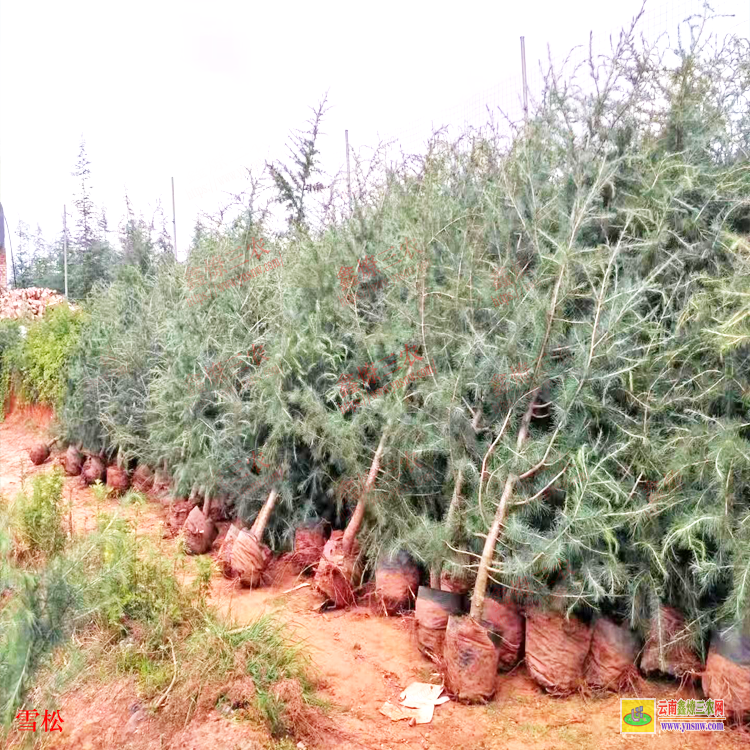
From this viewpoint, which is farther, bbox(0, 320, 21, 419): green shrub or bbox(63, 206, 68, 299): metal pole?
bbox(63, 206, 68, 299): metal pole

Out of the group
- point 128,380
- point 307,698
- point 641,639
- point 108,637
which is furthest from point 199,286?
point 641,639

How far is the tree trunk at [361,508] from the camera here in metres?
4.73

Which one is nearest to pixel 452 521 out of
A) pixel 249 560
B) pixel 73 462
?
pixel 249 560

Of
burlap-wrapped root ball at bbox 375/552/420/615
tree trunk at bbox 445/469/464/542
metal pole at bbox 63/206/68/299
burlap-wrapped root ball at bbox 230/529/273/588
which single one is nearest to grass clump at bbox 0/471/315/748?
burlap-wrapped root ball at bbox 375/552/420/615

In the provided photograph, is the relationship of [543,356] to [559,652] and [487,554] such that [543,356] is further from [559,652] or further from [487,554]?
[559,652]

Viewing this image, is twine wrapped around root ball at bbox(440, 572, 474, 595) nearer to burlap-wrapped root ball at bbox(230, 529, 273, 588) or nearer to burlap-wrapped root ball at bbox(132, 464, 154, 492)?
burlap-wrapped root ball at bbox(230, 529, 273, 588)

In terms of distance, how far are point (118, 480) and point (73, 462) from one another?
142 centimetres

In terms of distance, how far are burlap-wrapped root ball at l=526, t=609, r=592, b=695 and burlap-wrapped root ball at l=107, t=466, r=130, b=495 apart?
232 inches

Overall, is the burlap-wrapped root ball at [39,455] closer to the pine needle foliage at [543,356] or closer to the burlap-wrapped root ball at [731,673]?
the pine needle foliage at [543,356]

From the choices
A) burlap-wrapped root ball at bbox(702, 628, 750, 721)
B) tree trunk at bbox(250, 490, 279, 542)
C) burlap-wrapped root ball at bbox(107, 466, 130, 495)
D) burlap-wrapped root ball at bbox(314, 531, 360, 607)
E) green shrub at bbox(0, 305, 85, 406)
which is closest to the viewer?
burlap-wrapped root ball at bbox(702, 628, 750, 721)

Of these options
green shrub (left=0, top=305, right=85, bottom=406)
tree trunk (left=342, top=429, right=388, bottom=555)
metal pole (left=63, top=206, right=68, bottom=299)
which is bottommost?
tree trunk (left=342, top=429, right=388, bottom=555)

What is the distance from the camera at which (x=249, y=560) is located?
5133 mm

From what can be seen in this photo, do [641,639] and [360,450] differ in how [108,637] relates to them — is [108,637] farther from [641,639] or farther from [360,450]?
[641,639]

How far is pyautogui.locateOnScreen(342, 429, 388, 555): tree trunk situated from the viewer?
4.73 metres
